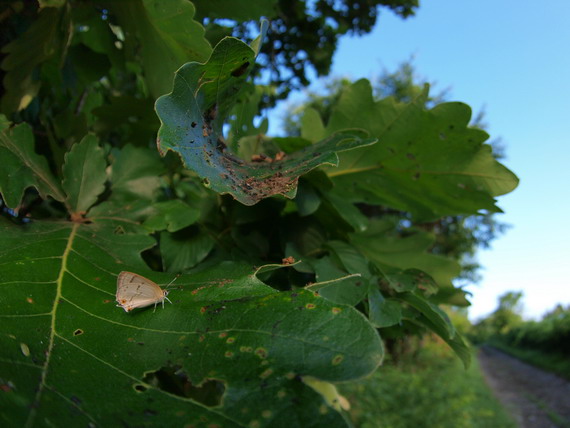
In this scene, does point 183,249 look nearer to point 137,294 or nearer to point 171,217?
point 171,217

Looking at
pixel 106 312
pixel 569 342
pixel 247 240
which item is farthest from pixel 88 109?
pixel 569 342

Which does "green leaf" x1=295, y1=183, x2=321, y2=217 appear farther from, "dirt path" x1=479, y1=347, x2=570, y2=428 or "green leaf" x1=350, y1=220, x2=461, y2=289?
"dirt path" x1=479, y1=347, x2=570, y2=428

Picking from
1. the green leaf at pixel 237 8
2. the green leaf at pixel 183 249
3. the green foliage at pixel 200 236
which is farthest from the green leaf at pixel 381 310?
the green leaf at pixel 237 8

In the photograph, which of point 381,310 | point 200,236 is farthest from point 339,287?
point 200,236

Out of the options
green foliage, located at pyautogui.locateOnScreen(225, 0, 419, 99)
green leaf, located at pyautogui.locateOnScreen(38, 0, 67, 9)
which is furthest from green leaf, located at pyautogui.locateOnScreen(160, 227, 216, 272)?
green foliage, located at pyautogui.locateOnScreen(225, 0, 419, 99)

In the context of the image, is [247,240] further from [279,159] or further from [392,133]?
[392,133]

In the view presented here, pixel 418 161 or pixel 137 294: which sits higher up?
pixel 418 161
